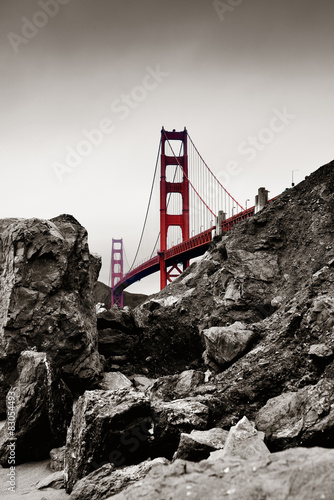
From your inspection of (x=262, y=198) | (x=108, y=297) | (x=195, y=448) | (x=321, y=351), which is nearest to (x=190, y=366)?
(x=321, y=351)

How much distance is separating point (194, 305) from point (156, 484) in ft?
21.0

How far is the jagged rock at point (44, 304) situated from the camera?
578 centimetres

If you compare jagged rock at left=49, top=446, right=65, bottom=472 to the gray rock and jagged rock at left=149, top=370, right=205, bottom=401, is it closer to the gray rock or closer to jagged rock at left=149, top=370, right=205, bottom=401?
the gray rock

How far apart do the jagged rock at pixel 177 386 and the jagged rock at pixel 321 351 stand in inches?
62.8

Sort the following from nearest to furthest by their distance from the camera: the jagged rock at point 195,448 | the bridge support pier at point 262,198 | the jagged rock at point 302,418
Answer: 1. the jagged rock at point 195,448
2. the jagged rock at point 302,418
3. the bridge support pier at point 262,198

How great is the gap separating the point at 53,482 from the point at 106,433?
0.65m

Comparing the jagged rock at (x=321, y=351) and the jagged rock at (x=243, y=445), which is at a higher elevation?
the jagged rock at (x=321, y=351)

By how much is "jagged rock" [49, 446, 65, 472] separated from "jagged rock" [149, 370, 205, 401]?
140 centimetres

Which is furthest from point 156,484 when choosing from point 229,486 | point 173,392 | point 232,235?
point 232,235

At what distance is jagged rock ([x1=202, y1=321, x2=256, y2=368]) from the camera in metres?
5.12

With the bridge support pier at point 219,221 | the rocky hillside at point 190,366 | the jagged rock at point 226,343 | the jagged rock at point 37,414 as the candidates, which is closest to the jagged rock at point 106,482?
the rocky hillside at point 190,366

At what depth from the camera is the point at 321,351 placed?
394 cm

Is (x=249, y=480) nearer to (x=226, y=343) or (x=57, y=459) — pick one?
(x=57, y=459)
